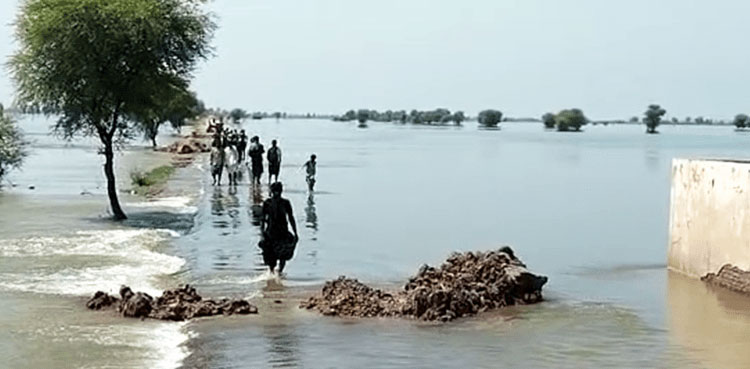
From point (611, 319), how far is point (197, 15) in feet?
50.3

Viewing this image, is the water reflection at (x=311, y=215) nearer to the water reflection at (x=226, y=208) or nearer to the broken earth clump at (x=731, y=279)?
the water reflection at (x=226, y=208)

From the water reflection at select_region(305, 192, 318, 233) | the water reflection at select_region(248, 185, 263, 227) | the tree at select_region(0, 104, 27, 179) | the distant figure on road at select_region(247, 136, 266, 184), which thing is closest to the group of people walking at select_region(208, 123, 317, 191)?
the distant figure on road at select_region(247, 136, 266, 184)

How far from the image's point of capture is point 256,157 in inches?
1508

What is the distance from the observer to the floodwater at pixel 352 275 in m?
12.5

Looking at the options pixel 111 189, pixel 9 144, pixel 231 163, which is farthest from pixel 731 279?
pixel 9 144

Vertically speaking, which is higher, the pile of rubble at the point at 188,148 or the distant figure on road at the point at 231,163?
the distant figure on road at the point at 231,163

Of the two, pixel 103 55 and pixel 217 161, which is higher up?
pixel 103 55

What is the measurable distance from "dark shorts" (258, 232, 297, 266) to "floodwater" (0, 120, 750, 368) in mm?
356

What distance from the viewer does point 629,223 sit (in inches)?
1198

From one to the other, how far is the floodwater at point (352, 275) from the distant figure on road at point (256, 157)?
2.77 feet

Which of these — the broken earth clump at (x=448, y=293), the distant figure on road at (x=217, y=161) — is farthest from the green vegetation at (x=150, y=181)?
the broken earth clump at (x=448, y=293)

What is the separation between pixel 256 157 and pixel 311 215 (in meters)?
8.67

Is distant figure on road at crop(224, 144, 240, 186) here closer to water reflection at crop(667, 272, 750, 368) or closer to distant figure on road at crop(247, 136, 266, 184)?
distant figure on road at crop(247, 136, 266, 184)

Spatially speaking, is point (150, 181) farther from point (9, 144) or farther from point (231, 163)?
point (9, 144)
